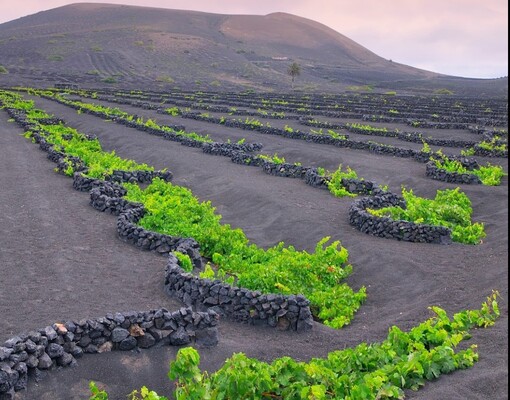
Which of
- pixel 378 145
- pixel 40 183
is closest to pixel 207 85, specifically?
pixel 378 145

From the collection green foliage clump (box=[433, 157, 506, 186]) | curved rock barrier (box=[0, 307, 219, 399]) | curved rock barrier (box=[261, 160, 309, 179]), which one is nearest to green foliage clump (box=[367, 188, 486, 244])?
green foliage clump (box=[433, 157, 506, 186])

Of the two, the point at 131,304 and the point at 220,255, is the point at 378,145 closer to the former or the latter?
the point at 220,255

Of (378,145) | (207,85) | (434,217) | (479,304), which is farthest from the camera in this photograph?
(207,85)

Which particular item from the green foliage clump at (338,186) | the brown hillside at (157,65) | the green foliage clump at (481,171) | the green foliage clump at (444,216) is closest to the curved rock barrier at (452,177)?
the green foliage clump at (481,171)

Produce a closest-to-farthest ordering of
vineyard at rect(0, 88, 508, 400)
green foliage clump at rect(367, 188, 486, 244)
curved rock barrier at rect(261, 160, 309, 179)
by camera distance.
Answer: vineyard at rect(0, 88, 508, 400), green foliage clump at rect(367, 188, 486, 244), curved rock barrier at rect(261, 160, 309, 179)

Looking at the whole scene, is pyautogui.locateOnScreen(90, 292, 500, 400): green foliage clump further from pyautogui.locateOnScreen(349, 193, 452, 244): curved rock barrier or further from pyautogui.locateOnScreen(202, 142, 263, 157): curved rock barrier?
pyautogui.locateOnScreen(202, 142, 263, 157): curved rock barrier

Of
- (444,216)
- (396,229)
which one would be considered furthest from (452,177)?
(396,229)
